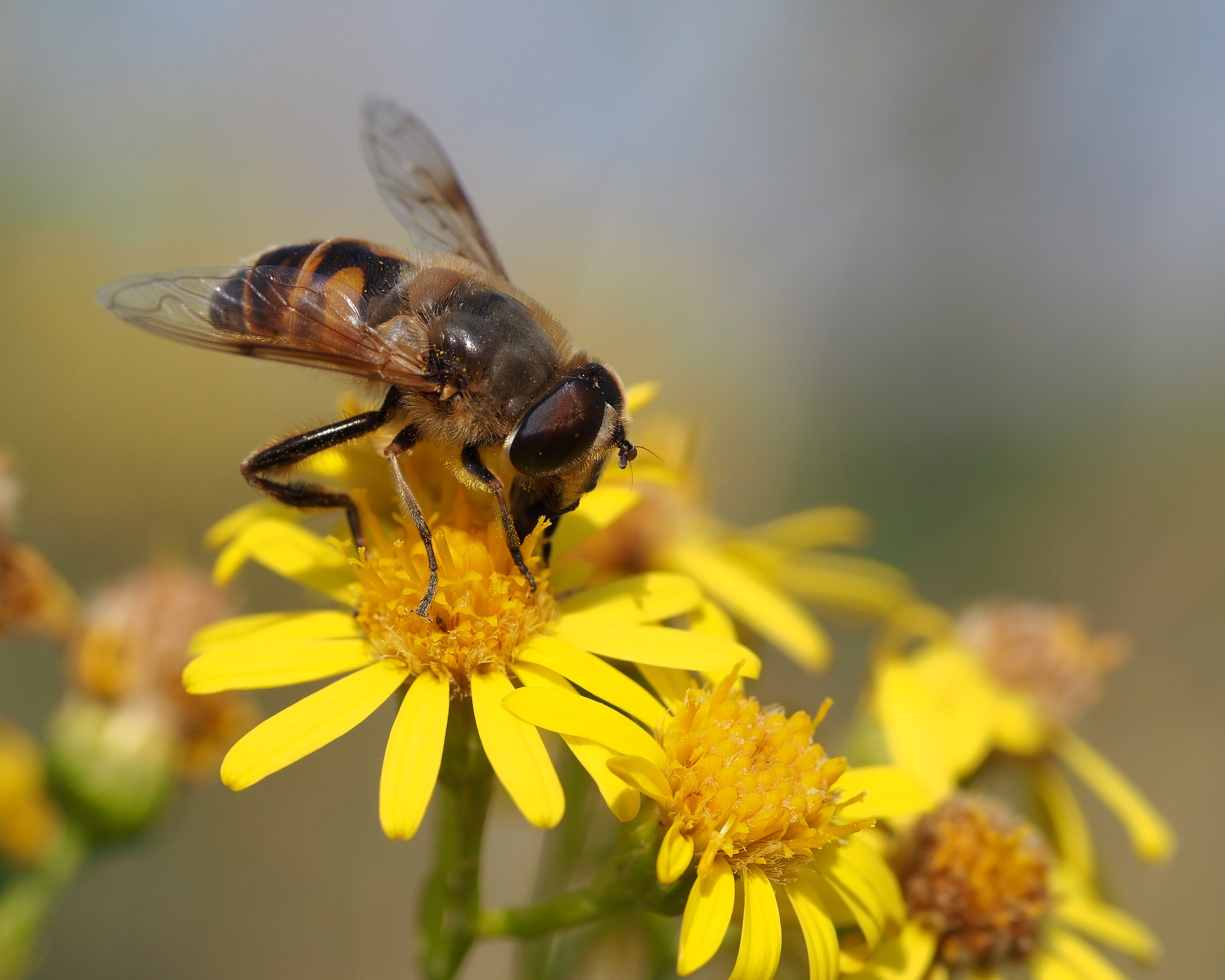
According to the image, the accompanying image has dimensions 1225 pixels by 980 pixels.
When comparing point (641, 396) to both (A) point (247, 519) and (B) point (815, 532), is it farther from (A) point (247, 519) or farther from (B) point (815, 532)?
(B) point (815, 532)

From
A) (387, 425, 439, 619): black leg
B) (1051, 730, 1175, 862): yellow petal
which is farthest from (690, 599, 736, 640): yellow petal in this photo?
(1051, 730, 1175, 862): yellow petal

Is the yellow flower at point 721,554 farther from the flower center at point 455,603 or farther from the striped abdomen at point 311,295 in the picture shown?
the striped abdomen at point 311,295

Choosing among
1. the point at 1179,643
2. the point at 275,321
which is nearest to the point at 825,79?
the point at 1179,643

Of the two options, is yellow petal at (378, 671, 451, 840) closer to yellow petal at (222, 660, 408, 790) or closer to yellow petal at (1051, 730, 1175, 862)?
yellow petal at (222, 660, 408, 790)

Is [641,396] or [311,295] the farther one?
[641,396]

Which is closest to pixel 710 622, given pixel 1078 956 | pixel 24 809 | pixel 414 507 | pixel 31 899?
pixel 414 507

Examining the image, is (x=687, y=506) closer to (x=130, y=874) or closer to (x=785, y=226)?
(x=130, y=874)
